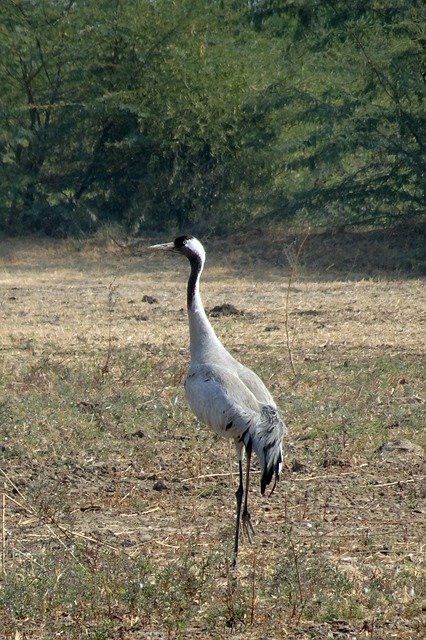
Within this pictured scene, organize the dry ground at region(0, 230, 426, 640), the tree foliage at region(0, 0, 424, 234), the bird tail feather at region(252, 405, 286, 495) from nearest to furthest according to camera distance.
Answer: the dry ground at region(0, 230, 426, 640), the bird tail feather at region(252, 405, 286, 495), the tree foliage at region(0, 0, 424, 234)

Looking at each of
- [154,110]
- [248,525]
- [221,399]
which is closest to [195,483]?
[221,399]

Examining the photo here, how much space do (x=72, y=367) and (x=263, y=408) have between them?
391 cm

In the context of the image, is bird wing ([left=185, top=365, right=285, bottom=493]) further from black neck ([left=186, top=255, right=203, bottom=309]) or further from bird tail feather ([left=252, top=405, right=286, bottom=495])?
black neck ([left=186, top=255, right=203, bottom=309])

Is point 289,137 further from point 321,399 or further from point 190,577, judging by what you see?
point 190,577

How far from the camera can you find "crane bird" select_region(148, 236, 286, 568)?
5203 millimetres

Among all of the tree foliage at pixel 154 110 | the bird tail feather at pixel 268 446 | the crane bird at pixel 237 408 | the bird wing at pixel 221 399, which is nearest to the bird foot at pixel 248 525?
the crane bird at pixel 237 408

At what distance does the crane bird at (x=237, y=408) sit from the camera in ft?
17.1

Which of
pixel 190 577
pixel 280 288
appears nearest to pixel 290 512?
pixel 190 577

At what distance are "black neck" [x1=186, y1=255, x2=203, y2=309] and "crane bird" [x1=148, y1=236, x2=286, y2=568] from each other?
15cm

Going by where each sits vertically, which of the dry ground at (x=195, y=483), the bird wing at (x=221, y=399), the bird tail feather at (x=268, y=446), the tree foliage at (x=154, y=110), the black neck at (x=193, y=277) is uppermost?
the tree foliage at (x=154, y=110)

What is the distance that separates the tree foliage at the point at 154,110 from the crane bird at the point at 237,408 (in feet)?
46.0

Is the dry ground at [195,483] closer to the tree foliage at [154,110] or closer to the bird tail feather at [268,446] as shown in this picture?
the bird tail feather at [268,446]

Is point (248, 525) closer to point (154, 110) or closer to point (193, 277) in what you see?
point (193, 277)

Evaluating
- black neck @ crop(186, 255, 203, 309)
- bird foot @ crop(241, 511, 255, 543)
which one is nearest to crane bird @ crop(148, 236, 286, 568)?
bird foot @ crop(241, 511, 255, 543)
